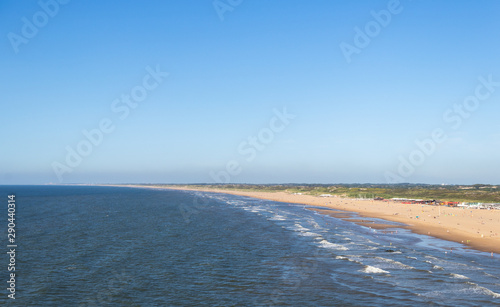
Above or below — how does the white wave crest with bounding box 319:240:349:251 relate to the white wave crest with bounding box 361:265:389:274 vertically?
below

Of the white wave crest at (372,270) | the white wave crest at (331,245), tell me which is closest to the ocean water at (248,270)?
the white wave crest at (372,270)

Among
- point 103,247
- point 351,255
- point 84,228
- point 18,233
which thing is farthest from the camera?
point 84,228

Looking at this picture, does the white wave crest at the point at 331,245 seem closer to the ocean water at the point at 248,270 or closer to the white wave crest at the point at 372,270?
the ocean water at the point at 248,270

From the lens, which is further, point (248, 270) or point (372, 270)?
point (248, 270)

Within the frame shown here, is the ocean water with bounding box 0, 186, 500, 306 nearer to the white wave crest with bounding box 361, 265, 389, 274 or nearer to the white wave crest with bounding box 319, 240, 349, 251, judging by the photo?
the white wave crest with bounding box 361, 265, 389, 274

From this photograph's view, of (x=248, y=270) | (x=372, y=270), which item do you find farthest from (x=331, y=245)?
(x=248, y=270)

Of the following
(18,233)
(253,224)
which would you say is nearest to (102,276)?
(18,233)

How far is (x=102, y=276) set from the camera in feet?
98.9

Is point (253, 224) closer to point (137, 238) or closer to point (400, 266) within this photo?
point (137, 238)

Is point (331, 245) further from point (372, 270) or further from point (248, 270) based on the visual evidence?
point (248, 270)

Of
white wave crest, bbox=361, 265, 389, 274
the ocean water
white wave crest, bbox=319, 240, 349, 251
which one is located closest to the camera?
the ocean water

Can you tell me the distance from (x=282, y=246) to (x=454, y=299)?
22.0 metres

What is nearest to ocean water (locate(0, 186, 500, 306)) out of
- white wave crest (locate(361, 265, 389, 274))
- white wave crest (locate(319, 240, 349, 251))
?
white wave crest (locate(361, 265, 389, 274))

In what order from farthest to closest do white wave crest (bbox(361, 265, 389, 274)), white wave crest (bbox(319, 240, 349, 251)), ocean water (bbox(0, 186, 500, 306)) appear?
white wave crest (bbox(319, 240, 349, 251))
white wave crest (bbox(361, 265, 389, 274))
ocean water (bbox(0, 186, 500, 306))
